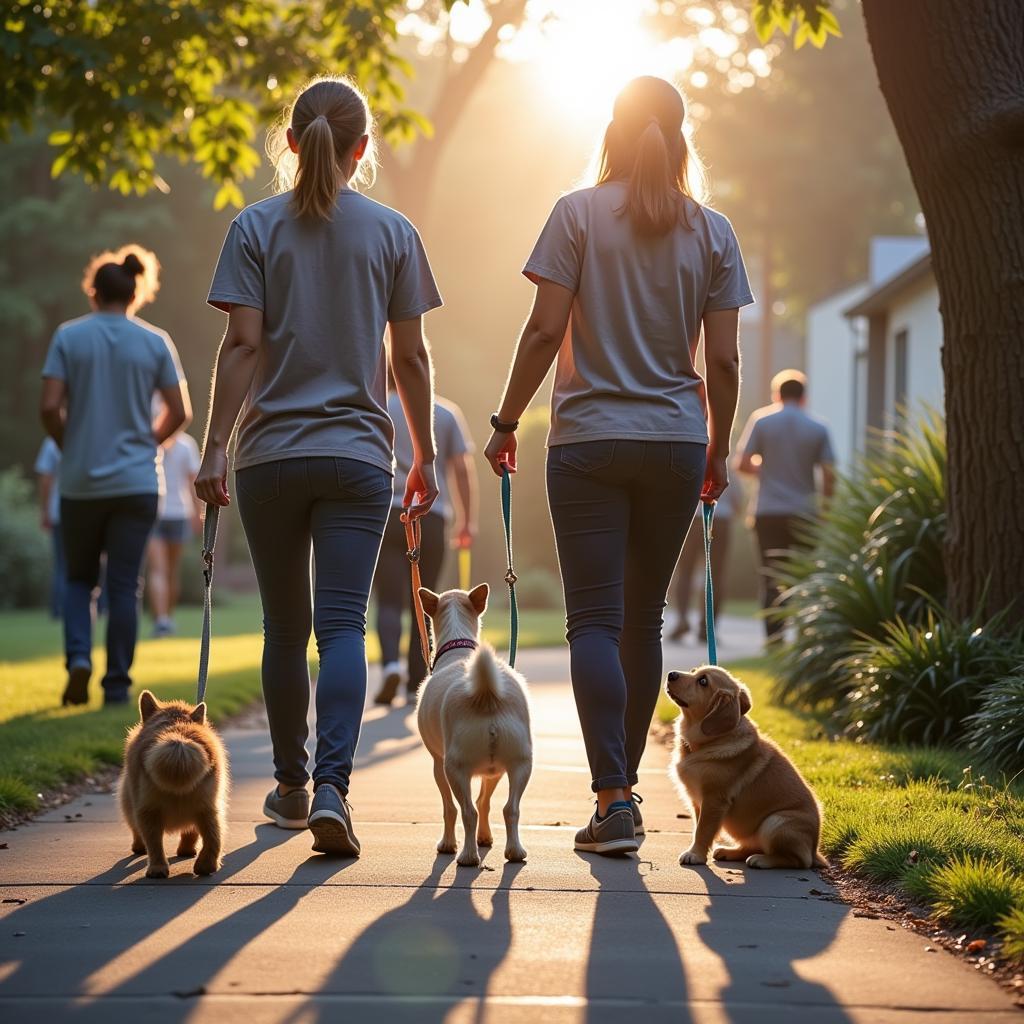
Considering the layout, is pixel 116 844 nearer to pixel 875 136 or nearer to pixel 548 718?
pixel 548 718

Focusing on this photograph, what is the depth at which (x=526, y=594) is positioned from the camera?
958 inches

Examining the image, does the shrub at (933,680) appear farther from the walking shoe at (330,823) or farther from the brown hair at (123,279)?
→ the brown hair at (123,279)

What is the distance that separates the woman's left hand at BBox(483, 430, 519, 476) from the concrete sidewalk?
4.12ft

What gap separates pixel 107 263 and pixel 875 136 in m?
41.7

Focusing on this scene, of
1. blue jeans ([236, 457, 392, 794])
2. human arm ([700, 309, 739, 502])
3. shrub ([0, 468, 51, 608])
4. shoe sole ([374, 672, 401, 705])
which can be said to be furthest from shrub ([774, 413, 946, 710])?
shrub ([0, 468, 51, 608])

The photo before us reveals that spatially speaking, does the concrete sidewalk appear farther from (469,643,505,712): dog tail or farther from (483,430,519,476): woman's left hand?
(483,430,519,476): woman's left hand

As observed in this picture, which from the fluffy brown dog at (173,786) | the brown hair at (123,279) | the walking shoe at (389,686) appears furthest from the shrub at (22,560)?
the fluffy brown dog at (173,786)

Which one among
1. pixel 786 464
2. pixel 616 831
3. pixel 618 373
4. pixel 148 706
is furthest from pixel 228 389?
pixel 786 464

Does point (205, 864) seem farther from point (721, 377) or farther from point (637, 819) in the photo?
point (721, 377)

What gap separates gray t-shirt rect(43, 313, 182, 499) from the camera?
8.09 meters

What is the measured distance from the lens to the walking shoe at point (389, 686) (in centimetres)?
969

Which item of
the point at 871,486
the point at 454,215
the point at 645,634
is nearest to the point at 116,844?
the point at 645,634

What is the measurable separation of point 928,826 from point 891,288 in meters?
17.4

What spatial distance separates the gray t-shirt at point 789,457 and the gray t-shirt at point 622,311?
733 centimetres
